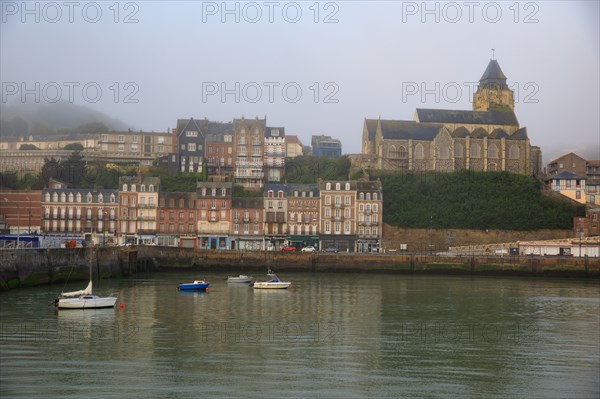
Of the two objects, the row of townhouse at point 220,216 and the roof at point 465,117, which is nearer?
the row of townhouse at point 220,216

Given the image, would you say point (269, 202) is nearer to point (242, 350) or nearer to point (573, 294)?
point (573, 294)

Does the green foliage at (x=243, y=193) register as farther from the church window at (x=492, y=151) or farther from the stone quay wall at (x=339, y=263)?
the church window at (x=492, y=151)

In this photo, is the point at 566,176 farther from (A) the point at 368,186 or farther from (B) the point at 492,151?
(A) the point at 368,186

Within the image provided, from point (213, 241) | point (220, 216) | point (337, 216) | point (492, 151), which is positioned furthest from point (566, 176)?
point (213, 241)

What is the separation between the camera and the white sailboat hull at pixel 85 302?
4253 cm

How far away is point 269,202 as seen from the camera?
89.2 meters

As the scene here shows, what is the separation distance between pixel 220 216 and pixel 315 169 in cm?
1817

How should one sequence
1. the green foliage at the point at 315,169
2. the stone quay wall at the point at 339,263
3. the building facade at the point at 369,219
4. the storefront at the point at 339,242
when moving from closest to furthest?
the stone quay wall at the point at 339,263, the building facade at the point at 369,219, the storefront at the point at 339,242, the green foliage at the point at 315,169

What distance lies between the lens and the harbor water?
25484 mm

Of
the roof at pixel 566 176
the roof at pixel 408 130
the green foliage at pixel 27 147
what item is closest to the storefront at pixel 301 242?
the roof at pixel 408 130

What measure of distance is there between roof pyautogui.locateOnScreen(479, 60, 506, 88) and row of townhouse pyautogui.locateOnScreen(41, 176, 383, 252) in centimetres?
4212

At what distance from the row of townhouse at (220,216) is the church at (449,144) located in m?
16.5

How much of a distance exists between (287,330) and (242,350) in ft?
19.2

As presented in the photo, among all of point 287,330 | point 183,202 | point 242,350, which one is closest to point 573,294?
point 287,330
